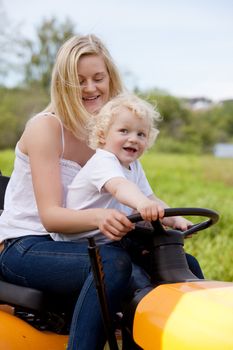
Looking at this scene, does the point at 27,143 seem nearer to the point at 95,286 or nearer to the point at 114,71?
the point at 114,71

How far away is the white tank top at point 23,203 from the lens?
98.9 inches

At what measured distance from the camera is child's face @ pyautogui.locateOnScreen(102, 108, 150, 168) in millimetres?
2289

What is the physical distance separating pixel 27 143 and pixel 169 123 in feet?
117

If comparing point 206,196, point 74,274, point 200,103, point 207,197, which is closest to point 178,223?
point 74,274

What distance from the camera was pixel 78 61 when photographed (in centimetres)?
259

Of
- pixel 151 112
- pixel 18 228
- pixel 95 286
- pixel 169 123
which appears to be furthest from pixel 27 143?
pixel 169 123

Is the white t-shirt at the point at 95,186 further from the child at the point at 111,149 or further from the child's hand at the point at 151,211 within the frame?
the child's hand at the point at 151,211

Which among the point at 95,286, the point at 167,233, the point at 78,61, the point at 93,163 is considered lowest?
the point at 95,286

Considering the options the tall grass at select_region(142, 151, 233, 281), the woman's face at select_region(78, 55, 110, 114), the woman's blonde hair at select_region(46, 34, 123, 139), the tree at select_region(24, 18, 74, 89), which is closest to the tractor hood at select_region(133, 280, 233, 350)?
the woman's blonde hair at select_region(46, 34, 123, 139)

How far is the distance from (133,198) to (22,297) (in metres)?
0.61

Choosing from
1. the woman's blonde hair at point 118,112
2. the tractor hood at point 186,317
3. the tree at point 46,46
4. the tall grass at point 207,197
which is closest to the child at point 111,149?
the woman's blonde hair at point 118,112

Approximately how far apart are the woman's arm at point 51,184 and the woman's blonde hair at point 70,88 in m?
0.06

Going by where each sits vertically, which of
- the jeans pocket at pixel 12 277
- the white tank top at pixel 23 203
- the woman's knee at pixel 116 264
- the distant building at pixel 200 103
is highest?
the white tank top at pixel 23 203

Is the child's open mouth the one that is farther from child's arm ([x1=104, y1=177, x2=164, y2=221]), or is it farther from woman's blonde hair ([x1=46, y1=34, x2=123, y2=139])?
woman's blonde hair ([x1=46, y1=34, x2=123, y2=139])
